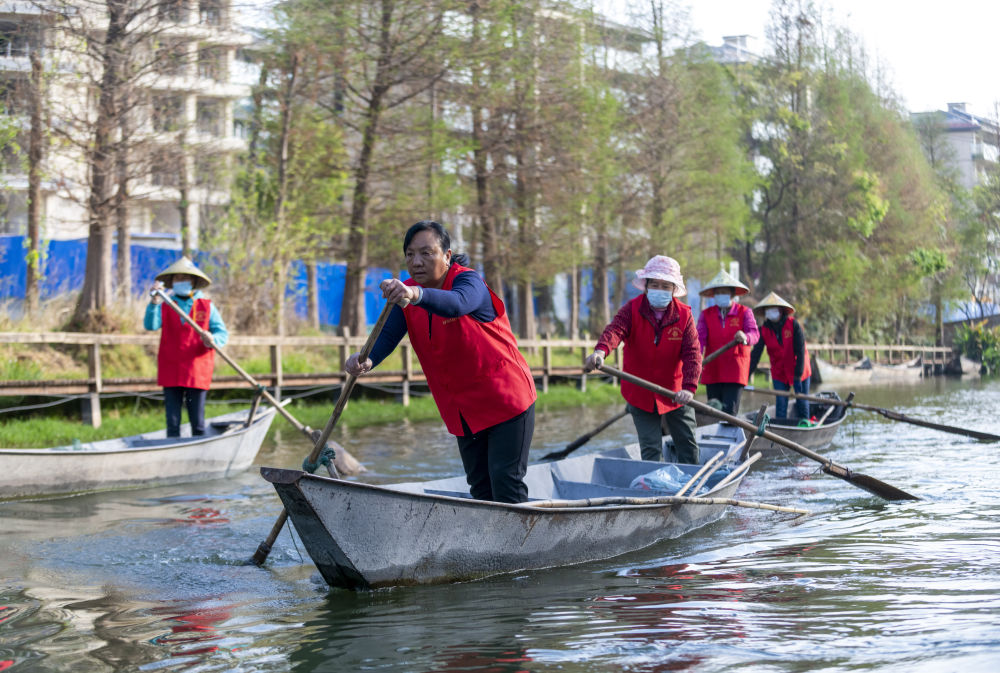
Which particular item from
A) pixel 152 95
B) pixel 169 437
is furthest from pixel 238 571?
pixel 152 95

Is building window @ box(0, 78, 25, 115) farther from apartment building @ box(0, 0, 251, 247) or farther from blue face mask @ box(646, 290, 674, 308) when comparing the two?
blue face mask @ box(646, 290, 674, 308)

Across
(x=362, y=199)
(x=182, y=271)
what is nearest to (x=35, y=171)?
(x=362, y=199)

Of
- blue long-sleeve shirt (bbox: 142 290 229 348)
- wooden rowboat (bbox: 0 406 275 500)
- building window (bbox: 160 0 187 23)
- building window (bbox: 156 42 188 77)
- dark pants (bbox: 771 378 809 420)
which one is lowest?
wooden rowboat (bbox: 0 406 275 500)

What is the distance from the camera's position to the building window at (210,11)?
14117mm

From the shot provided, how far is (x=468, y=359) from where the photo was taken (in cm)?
550

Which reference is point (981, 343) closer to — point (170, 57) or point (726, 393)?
point (726, 393)

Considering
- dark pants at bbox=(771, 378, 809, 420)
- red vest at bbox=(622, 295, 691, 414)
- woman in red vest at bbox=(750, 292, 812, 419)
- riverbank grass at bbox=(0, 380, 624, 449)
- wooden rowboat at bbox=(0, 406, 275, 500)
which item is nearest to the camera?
red vest at bbox=(622, 295, 691, 414)

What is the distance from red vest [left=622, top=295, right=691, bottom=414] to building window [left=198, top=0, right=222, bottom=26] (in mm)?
8410

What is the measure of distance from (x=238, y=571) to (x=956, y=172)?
137 feet

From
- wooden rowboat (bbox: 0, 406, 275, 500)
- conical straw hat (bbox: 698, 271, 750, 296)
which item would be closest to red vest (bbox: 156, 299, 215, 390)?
wooden rowboat (bbox: 0, 406, 275, 500)

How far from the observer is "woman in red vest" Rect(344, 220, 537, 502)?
5.25 meters

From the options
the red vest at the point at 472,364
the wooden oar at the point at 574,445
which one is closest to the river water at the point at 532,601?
the red vest at the point at 472,364

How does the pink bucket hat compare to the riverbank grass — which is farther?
the riverbank grass

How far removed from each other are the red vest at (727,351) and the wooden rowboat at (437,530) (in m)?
3.73
